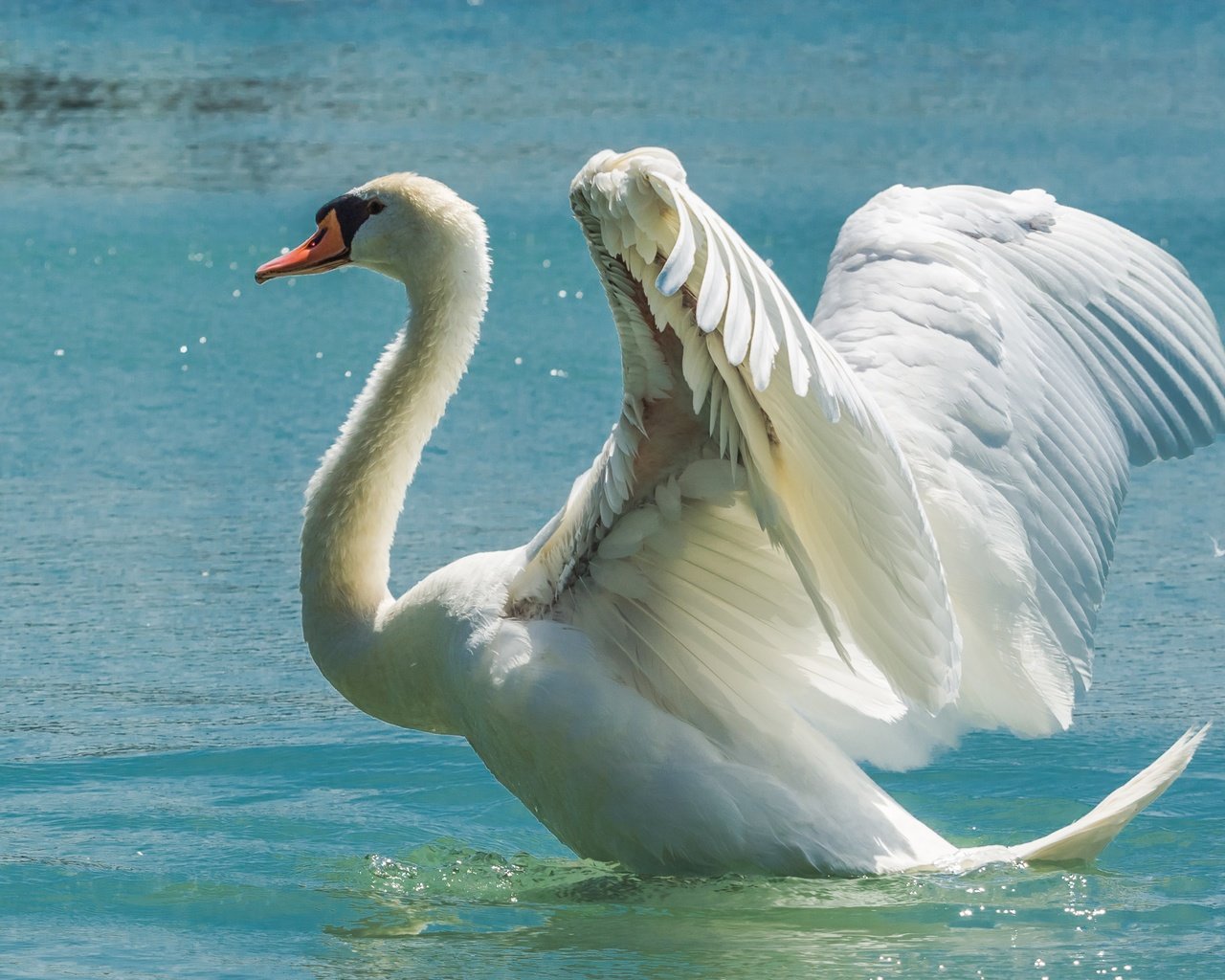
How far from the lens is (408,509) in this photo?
26.5ft

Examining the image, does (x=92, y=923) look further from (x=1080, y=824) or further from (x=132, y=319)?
(x=132, y=319)

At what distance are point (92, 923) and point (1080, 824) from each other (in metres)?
2.19

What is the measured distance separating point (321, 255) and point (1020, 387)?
1.90 metres

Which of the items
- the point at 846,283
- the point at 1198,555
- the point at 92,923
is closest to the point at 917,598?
the point at 846,283

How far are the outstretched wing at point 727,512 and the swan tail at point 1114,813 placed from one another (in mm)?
439

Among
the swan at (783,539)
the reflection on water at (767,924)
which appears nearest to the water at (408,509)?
the reflection on water at (767,924)

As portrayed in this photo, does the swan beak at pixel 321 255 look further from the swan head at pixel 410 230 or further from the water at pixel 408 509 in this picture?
the water at pixel 408 509

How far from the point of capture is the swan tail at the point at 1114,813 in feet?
15.0

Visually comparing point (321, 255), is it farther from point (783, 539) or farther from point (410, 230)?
point (783, 539)

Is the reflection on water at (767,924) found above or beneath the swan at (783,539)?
beneath

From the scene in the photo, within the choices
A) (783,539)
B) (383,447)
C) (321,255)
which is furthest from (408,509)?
(783,539)

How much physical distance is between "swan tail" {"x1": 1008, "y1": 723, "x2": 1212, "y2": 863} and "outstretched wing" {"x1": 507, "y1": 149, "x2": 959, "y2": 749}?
439 millimetres

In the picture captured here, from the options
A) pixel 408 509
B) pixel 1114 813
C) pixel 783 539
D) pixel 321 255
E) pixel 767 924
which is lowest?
pixel 767 924

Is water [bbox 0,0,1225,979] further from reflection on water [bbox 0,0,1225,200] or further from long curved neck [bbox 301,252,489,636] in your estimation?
long curved neck [bbox 301,252,489,636]
